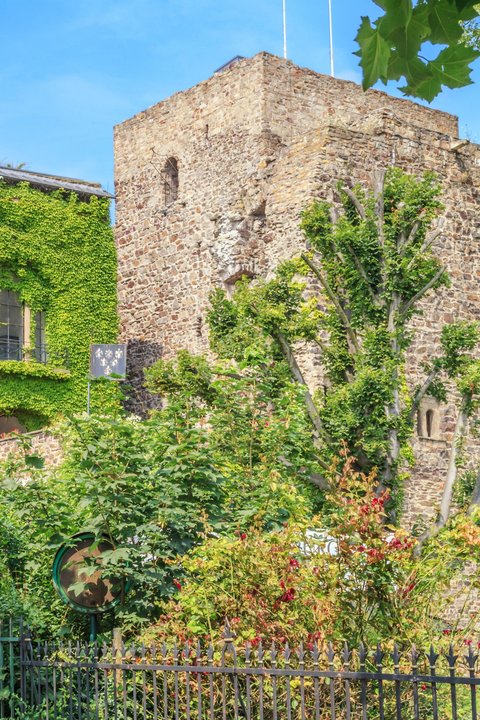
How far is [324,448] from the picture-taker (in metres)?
15.2

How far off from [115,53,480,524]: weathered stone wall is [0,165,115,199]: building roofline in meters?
0.49

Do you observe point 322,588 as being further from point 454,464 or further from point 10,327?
point 10,327

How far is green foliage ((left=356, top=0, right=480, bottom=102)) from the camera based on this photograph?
404 centimetres

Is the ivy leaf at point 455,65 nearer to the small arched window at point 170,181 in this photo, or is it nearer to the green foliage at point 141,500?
the green foliage at point 141,500

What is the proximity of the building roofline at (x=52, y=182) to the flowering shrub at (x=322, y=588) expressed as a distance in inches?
658

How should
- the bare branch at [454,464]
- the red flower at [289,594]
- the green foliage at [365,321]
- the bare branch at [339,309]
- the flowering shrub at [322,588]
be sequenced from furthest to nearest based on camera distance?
the bare branch at [339,309] < the bare branch at [454,464] < the green foliage at [365,321] < the red flower at [289,594] < the flowering shrub at [322,588]

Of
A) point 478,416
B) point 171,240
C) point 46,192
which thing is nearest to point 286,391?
point 478,416

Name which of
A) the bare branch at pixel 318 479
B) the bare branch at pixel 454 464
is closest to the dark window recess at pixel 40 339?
the bare branch at pixel 318 479

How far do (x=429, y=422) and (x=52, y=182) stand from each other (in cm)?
998

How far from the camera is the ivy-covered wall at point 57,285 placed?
24672mm

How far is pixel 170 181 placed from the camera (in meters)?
25.7

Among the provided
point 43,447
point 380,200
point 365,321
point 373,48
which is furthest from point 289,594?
point 43,447

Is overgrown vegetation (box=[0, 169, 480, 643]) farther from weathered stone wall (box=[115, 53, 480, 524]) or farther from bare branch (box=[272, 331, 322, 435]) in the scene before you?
weathered stone wall (box=[115, 53, 480, 524])

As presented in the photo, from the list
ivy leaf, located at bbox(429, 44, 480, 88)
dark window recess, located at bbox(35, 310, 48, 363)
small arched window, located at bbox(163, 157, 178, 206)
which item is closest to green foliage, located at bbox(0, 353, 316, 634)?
ivy leaf, located at bbox(429, 44, 480, 88)
